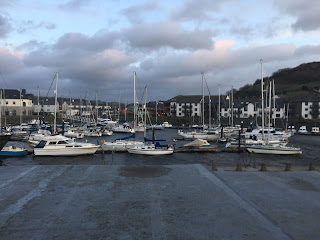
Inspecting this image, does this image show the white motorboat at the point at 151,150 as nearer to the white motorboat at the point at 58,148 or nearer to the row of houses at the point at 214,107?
the white motorboat at the point at 58,148

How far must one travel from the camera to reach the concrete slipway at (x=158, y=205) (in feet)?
30.9

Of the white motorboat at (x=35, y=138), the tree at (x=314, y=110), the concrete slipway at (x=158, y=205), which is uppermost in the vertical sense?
the tree at (x=314, y=110)

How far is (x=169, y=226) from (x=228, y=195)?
4891 mm

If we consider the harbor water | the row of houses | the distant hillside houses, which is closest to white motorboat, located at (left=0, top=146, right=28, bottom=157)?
the harbor water

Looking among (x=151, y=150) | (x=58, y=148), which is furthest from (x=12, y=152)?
(x=151, y=150)

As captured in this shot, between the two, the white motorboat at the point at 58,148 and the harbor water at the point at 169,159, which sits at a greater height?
the white motorboat at the point at 58,148

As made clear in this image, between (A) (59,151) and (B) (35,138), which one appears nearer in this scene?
(A) (59,151)

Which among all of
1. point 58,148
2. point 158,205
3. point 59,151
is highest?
point 58,148

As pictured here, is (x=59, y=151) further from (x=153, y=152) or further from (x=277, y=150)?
(x=277, y=150)

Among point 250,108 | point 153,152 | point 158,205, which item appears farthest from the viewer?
point 250,108

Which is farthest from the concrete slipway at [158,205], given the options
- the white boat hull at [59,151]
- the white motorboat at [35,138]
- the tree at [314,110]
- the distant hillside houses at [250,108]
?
the tree at [314,110]

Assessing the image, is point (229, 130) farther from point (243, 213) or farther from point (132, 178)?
point (243, 213)

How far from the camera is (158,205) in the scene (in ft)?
39.9

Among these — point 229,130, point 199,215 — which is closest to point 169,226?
point 199,215
